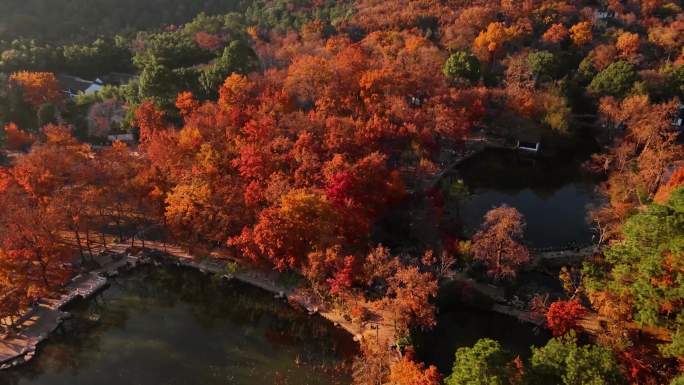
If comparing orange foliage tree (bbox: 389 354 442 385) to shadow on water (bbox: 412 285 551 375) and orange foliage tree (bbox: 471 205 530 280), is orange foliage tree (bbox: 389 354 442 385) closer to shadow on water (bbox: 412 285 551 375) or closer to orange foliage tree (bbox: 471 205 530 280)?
shadow on water (bbox: 412 285 551 375)

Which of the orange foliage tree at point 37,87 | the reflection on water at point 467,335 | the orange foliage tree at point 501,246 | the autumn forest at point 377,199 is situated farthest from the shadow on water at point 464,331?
the orange foliage tree at point 37,87

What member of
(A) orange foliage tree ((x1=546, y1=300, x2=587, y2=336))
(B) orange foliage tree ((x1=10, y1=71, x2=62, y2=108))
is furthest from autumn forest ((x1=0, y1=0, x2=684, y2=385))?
(B) orange foliage tree ((x1=10, y1=71, x2=62, y2=108))

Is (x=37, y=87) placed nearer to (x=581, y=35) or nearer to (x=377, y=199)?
(x=377, y=199)

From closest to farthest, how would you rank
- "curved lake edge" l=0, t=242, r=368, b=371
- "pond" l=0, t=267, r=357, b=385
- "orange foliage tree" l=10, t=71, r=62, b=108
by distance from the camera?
"pond" l=0, t=267, r=357, b=385
"curved lake edge" l=0, t=242, r=368, b=371
"orange foliage tree" l=10, t=71, r=62, b=108

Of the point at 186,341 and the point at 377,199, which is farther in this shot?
the point at 377,199

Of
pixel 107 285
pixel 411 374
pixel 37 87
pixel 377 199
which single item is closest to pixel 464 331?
pixel 411 374
